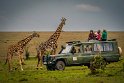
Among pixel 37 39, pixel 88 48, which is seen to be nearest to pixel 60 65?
pixel 88 48

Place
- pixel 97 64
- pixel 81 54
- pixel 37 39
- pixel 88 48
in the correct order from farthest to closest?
Result: 1. pixel 37 39
2. pixel 88 48
3. pixel 81 54
4. pixel 97 64

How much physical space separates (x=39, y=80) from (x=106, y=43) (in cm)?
824

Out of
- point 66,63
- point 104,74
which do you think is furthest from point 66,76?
point 66,63

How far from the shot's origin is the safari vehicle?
28734mm

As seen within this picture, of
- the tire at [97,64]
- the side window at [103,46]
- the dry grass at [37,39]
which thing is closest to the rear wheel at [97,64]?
the tire at [97,64]

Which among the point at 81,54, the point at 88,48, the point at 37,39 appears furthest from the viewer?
the point at 37,39

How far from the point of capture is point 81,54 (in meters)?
29.1

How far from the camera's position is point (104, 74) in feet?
81.1

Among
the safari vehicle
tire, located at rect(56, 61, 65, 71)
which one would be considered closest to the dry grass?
the safari vehicle

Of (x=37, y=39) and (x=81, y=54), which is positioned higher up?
(x=37, y=39)

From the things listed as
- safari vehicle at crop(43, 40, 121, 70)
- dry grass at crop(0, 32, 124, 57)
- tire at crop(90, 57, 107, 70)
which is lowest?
tire at crop(90, 57, 107, 70)

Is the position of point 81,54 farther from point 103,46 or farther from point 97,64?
point 97,64

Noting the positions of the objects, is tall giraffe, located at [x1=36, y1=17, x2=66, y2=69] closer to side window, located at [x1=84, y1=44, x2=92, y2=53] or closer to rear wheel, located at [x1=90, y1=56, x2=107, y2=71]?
side window, located at [x1=84, y1=44, x2=92, y2=53]

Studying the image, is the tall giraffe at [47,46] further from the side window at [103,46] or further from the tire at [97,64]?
the tire at [97,64]
